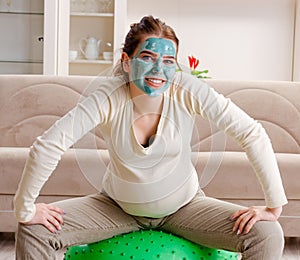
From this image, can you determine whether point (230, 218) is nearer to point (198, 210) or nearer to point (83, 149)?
point (198, 210)

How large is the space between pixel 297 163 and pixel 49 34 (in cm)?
229

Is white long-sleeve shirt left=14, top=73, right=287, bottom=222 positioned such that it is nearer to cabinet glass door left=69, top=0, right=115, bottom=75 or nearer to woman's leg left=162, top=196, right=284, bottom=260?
woman's leg left=162, top=196, right=284, bottom=260

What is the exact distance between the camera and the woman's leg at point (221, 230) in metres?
1.67

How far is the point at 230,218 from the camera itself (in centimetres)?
172

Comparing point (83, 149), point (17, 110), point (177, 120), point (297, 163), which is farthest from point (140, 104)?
point (17, 110)

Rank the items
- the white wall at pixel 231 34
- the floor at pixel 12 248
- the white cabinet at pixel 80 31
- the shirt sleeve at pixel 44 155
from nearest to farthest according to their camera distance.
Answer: the shirt sleeve at pixel 44 155 → the floor at pixel 12 248 → the white cabinet at pixel 80 31 → the white wall at pixel 231 34

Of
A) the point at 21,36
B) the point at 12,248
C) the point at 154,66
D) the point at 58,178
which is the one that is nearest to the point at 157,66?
the point at 154,66

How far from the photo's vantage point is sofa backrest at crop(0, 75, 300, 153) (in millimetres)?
3475

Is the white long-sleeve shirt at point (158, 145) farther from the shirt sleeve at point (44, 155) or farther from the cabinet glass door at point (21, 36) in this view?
the cabinet glass door at point (21, 36)

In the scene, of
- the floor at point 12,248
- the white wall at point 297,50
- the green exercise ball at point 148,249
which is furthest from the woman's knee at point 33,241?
the white wall at point 297,50

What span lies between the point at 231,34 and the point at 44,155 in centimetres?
350

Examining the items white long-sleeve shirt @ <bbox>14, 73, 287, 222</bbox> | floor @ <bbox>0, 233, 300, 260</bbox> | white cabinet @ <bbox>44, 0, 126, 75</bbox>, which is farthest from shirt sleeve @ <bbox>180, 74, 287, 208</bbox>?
white cabinet @ <bbox>44, 0, 126, 75</bbox>

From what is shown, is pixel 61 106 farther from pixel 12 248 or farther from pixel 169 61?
pixel 169 61

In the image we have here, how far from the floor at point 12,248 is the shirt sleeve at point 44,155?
122 centimetres
